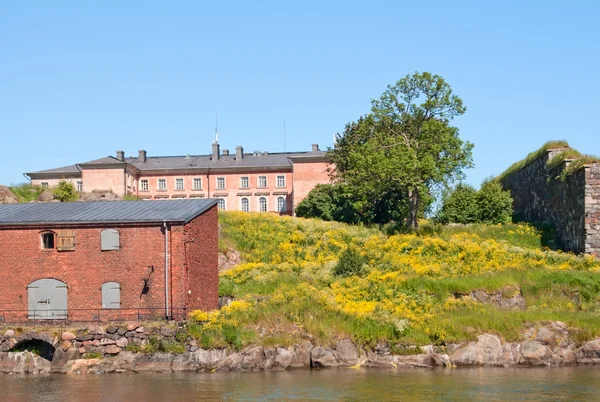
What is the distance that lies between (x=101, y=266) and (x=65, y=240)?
6.94 feet

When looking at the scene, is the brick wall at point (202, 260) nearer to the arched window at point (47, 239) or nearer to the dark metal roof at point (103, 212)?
the dark metal roof at point (103, 212)

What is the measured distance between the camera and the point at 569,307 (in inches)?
1633

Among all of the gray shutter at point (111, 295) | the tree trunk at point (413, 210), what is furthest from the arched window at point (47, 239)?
the tree trunk at point (413, 210)

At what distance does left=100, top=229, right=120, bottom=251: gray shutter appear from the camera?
39.9m

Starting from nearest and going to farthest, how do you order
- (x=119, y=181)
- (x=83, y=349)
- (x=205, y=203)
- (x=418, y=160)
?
(x=83, y=349) < (x=205, y=203) < (x=418, y=160) < (x=119, y=181)

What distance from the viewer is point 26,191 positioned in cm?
7525

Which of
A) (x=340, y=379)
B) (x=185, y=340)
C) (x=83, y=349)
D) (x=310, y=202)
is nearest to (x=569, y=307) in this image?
(x=340, y=379)

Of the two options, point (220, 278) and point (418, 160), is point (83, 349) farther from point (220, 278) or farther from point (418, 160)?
point (418, 160)

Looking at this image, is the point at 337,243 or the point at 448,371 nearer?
the point at 448,371

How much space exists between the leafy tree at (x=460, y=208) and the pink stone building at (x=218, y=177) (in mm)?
26962

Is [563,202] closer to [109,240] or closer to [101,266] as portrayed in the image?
[109,240]

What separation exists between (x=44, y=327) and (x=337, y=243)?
833 inches

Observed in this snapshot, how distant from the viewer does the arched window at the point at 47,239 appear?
40.6 m

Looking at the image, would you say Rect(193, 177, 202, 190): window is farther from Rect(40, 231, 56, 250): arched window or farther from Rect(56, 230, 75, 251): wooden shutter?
Rect(56, 230, 75, 251): wooden shutter
